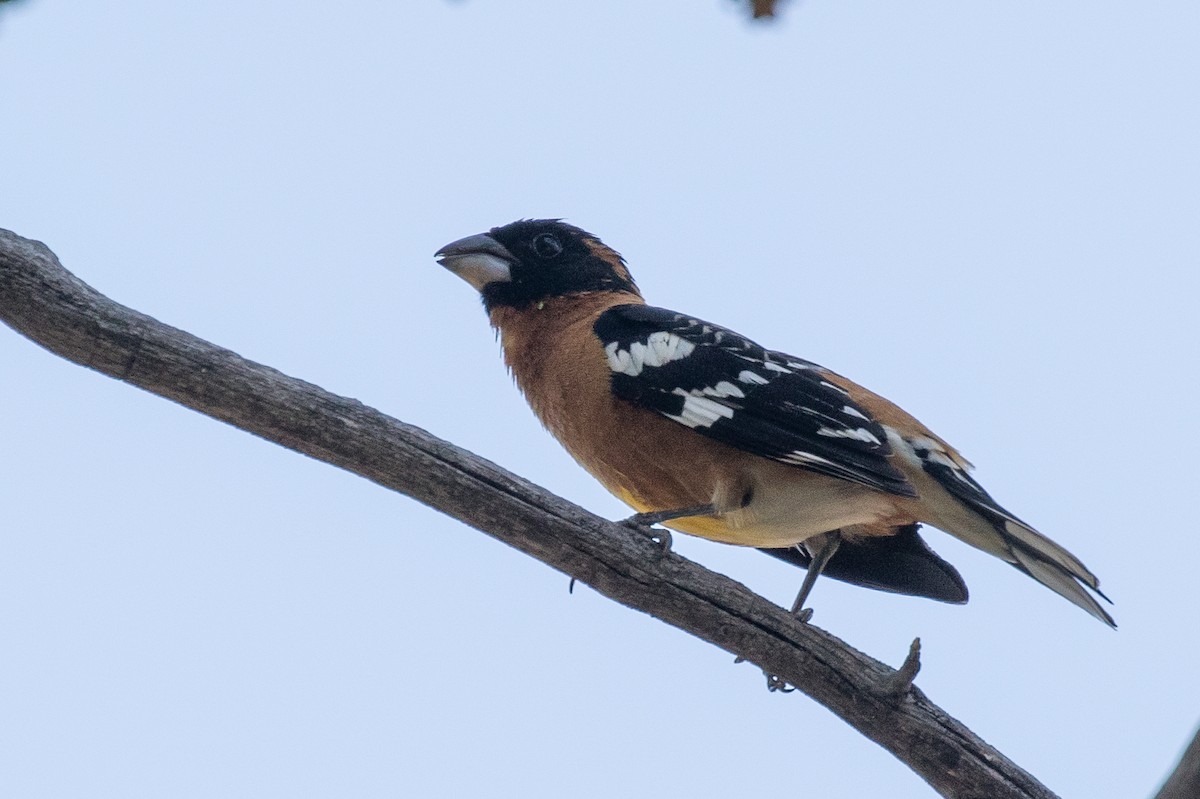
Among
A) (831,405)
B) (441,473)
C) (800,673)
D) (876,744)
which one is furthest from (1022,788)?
(441,473)

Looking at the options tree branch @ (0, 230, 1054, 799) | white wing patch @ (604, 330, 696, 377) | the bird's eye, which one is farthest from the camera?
the bird's eye

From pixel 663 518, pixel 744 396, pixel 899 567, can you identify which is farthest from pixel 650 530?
pixel 899 567

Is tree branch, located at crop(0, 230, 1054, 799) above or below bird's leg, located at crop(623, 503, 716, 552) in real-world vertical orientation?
below

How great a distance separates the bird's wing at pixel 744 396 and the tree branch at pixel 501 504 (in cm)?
86

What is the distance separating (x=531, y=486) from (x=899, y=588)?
2562mm

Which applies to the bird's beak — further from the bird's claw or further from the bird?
the bird's claw

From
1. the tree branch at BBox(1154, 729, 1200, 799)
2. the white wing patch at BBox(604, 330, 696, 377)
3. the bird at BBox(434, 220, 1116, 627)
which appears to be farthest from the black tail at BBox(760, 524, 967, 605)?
the tree branch at BBox(1154, 729, 1200, 799)

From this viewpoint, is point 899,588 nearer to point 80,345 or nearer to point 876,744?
point 876,744

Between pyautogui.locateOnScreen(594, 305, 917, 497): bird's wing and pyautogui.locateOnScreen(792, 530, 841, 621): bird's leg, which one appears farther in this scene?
pyautogui.locateOnScreen(792, 530, 841, 621): bird's leg

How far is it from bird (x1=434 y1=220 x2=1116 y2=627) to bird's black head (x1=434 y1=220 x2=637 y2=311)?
0.24 meters

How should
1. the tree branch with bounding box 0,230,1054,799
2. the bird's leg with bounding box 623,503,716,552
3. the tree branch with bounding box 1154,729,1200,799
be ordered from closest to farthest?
the tree branch with bounding box 1154,729,1200,799, the tree branch with bounding box 0,230,1054,799, the bird's leg with bounding box 623,503,716,552

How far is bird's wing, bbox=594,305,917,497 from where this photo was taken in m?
5.79

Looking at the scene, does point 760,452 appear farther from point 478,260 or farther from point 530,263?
point 478,260

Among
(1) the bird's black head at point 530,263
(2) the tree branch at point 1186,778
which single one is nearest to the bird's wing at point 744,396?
(1) the bird's black head at point 530,263
